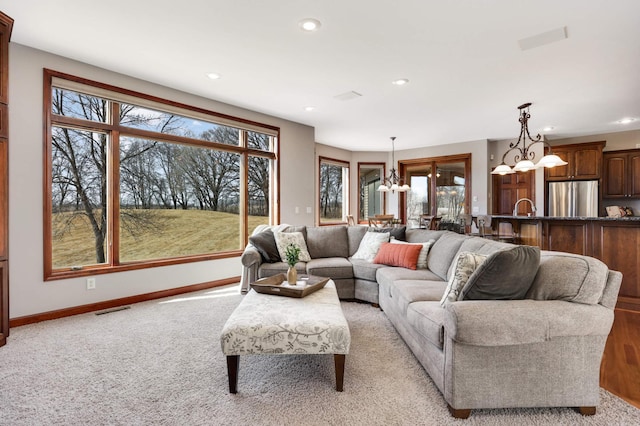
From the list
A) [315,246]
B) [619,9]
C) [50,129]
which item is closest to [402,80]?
[619,9]

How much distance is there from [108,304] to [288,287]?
8.33 ft

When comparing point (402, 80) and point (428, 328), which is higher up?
point (402, 80)

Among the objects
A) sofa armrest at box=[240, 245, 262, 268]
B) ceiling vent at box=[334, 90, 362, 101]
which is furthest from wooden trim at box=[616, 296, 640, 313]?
sofa armrest at box=[240, 245, 262, 268]

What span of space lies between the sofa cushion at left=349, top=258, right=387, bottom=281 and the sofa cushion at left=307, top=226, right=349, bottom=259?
0.56m

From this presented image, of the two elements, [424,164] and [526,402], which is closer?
[526,402]

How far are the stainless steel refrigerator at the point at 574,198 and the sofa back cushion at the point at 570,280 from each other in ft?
19.5

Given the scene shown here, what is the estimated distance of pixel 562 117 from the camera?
5445 mm

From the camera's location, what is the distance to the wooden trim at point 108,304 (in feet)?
10.3

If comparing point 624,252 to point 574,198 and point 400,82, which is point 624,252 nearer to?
point 574,198

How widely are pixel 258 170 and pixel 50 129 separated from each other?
2768 mm

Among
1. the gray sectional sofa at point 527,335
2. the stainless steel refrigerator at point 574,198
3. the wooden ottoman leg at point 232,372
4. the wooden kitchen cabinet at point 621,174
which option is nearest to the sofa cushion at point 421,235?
the gray sectional sofa at point 527,335

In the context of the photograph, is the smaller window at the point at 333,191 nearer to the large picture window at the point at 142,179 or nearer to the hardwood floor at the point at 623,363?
the large picture window at the point at 142,179

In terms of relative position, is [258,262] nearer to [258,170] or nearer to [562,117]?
[258,170]

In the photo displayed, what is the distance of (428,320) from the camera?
2.00 m
